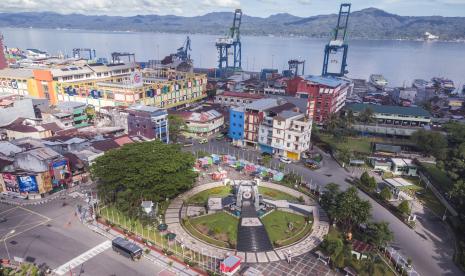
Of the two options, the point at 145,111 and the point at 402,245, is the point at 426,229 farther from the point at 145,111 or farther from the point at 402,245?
the point at 145,111

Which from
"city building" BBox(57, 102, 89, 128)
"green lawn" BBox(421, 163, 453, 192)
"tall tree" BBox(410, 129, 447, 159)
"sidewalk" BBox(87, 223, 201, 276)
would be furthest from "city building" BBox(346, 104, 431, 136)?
"city building" BBox(57, 102, 89, 128)

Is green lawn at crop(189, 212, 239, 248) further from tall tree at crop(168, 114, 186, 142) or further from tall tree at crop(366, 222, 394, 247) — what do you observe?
tall tree at crop(168, 114, 186, 142)

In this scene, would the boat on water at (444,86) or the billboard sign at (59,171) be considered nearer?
the billboard sign at (59,171)

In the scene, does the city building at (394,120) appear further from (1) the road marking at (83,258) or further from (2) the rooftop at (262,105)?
(1) the road marking at (83,258)

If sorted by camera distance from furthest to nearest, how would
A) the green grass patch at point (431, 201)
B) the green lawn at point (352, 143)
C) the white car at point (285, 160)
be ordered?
the green lawn at point (352, 143) < the white car at point (285, 160) < the green grass patch at point (431, 201)

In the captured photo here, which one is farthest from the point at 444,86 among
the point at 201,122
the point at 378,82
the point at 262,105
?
the point at 201,122

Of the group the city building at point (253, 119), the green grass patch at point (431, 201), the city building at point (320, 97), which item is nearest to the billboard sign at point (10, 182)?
the city building at point (253, 119)
